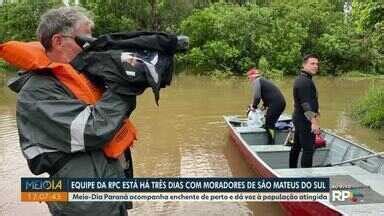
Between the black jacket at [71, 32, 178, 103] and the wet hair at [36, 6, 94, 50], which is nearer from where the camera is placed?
the black jacket at [71, 32, 178, 103]

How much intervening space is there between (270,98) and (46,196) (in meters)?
7.69

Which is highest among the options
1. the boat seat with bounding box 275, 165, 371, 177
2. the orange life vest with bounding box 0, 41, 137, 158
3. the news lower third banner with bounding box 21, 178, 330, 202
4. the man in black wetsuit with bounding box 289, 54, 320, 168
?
the orange life vest with bounding box 0, 41, 137, 158

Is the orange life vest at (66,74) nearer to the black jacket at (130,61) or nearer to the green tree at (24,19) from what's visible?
the black jacket at (130,61)

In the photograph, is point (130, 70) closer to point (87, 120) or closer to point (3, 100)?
point (87, 120)

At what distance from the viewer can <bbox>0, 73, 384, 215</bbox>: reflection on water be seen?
7.39m

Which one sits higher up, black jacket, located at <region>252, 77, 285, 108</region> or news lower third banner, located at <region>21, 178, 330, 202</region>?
news lower third banner, located at <region>21, 178, 330, 202</region>

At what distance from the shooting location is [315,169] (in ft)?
22.3

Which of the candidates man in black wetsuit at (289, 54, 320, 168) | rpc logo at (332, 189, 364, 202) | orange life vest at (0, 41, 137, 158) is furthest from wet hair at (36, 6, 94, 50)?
man in black wetsuit at (289, 54, 320, 168)

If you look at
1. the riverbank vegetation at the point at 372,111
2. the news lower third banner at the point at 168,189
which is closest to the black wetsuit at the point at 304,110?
the news lower third banner at the point at 168,189

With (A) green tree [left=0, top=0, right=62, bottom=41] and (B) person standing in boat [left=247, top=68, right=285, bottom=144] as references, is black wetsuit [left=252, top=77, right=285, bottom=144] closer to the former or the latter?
(B) person standing in boat [left=247, top=68, right=285, bottom=144]

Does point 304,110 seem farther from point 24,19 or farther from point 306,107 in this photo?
point 24,19

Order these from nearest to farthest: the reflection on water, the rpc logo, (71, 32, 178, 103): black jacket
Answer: (71, 32, 178, 103): black jacket → the rpc logo → the reflection on water

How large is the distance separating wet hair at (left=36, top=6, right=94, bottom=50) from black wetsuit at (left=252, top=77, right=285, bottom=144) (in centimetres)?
770

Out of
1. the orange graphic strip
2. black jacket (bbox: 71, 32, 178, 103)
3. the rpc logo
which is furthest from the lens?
the rpc logo
